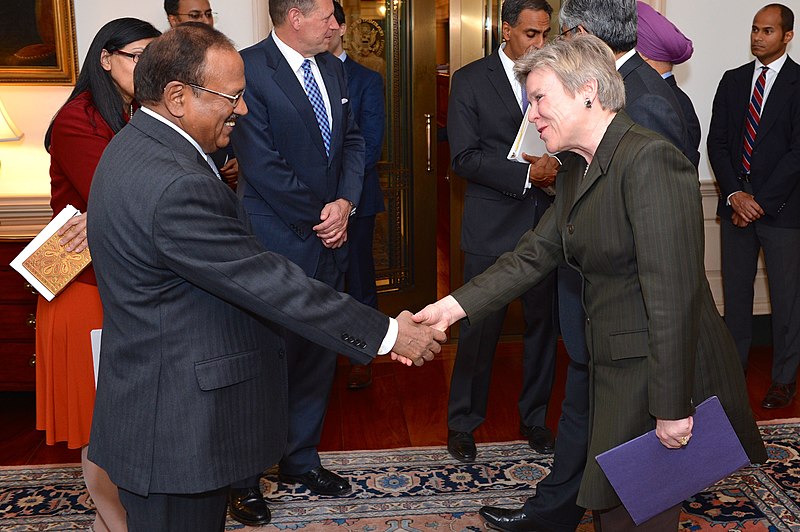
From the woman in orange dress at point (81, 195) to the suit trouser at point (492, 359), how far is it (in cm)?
171

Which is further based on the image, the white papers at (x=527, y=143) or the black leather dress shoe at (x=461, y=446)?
the black leather dress shoe at (x=461, y=446)

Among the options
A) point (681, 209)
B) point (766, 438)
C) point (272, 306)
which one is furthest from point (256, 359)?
point (766, 438)

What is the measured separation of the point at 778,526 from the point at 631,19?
200cm

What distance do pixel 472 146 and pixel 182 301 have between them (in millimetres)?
2219

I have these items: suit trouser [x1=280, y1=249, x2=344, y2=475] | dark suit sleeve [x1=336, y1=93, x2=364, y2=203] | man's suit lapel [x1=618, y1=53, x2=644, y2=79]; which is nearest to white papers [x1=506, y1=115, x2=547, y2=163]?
dark suit sleeve [x1=336, y1=93, x2=364, y2=203]

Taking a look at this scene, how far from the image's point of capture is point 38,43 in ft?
16.2

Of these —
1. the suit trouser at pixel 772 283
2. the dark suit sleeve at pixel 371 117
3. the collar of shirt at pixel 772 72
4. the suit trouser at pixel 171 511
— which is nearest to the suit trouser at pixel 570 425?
the suit trouser at pixel 171 511

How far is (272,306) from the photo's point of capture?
216 cm

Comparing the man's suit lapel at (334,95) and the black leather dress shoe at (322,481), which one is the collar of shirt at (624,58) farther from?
the black leather dress shoe at (322,481)

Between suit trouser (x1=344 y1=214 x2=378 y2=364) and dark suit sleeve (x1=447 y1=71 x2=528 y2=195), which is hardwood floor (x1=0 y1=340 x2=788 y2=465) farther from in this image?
Result: dark suit sleeve (x1=447 y1=71 x2=528 y2=195)

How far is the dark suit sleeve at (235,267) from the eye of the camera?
2.00 meters

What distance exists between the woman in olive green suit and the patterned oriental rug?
3.89 ft

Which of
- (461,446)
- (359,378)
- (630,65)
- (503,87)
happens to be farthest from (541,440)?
(630,65)

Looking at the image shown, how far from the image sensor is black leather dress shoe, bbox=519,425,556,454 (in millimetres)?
4168
